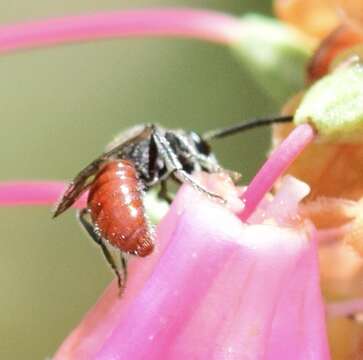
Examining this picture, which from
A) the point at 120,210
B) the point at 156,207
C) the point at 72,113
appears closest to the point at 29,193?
the point at 156,207

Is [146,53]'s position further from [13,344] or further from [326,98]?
[326,98]

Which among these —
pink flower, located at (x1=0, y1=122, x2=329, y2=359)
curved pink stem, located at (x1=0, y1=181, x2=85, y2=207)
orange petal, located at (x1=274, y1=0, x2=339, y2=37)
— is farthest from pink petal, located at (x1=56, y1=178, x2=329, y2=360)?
orange petal, located at (x1=274, y1=0, x2=339, y2=37)

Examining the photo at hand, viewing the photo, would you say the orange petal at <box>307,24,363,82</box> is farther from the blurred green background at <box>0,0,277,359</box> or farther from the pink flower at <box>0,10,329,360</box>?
the blurred green background at <box>0,0,277,359</box>

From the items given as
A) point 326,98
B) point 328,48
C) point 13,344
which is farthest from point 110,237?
point 13,344

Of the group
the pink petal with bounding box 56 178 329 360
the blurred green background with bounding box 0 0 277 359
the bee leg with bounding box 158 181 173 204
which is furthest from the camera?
the blurred green background with bounding box 0 0 277 359

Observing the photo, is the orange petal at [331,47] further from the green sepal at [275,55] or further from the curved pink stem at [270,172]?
the curved pink stem at [270,172]

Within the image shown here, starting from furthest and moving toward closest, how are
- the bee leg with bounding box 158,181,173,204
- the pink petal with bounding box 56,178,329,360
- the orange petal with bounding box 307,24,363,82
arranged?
the orange petal with bounding box 307,24,363,82, the bee leg with bounding box 158,181,173,204, the pink petal with bounding box 56,178,329,360

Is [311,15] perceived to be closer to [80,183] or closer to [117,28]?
[117,28]

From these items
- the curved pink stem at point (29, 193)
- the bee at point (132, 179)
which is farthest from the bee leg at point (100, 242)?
the curved pink stem at point (29, 193)
